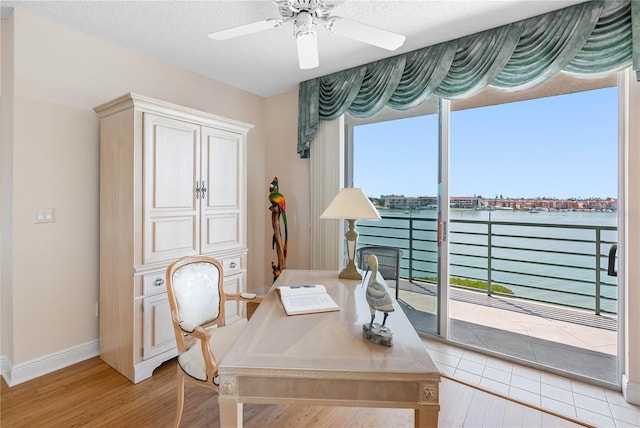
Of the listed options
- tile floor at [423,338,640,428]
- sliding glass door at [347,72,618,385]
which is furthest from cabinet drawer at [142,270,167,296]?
tile floor at [423,338,640,428]

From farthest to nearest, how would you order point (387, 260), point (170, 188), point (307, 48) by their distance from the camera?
1. point (387, 260)
2. point (170, 188)
3. point (307, 48)

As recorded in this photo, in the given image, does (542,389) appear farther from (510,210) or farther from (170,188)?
(170,188)

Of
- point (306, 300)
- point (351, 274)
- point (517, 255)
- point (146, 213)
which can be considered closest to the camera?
point (306, 300)

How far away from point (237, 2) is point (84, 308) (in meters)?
2.56

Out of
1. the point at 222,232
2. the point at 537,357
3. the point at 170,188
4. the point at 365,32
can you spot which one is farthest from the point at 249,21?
the point at 537,357

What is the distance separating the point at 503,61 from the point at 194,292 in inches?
106

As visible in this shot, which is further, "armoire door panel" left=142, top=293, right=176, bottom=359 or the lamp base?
"armoire door panel" left=142, top=293, right=176, bottom=359

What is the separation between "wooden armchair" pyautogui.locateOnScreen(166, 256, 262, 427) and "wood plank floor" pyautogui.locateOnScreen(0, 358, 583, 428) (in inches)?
14.5

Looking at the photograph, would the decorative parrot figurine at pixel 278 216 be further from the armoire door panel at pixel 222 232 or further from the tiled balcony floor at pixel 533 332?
the tiled balcony floor at pixel 533 332

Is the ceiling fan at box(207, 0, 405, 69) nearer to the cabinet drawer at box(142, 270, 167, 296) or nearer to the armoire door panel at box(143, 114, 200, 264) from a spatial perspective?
the armoire door panel at box(143, 114, 200, 264)

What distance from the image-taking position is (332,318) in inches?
55.2

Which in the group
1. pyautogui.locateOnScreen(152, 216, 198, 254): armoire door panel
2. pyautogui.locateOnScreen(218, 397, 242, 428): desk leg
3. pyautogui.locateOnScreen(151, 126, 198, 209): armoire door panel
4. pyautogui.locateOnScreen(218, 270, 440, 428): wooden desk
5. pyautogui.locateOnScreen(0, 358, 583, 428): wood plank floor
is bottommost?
pyautogui.locateOnScreen(0, 358, 583, 428): wood plank floor

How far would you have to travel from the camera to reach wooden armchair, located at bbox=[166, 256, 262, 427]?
1.55 metres

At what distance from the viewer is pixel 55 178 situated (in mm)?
2221
